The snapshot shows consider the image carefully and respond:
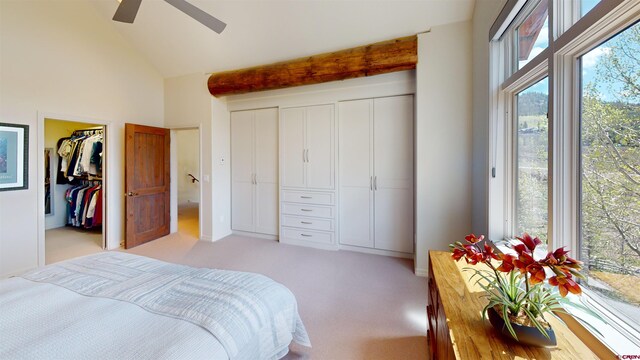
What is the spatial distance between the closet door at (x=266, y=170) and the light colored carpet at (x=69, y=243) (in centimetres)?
241

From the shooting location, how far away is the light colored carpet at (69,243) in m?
3.30

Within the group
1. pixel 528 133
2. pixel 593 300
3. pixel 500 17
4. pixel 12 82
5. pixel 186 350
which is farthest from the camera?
pixel 12 82

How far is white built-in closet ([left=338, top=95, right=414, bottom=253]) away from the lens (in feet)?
10.5

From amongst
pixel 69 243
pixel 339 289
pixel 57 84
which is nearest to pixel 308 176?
pixel 339 289

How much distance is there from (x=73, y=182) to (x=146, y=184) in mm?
2125

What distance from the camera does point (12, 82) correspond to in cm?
268

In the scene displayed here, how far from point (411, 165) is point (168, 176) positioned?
13.6ft

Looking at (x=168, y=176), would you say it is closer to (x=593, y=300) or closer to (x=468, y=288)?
(x=468, y=288)

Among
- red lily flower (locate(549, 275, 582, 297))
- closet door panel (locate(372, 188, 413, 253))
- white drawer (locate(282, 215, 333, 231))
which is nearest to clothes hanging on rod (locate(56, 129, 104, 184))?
white drawer (locate(282, 215, 333, 231))

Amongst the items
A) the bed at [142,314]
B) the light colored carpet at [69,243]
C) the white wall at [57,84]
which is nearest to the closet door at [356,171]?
the bed at [142,314]

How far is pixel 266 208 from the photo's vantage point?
405cm

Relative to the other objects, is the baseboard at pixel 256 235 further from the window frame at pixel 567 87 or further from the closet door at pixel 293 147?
the window frame at pixel 567 87

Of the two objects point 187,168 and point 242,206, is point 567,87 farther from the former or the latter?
point 187,168

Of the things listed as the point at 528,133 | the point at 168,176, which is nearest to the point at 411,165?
the point at 528,133
